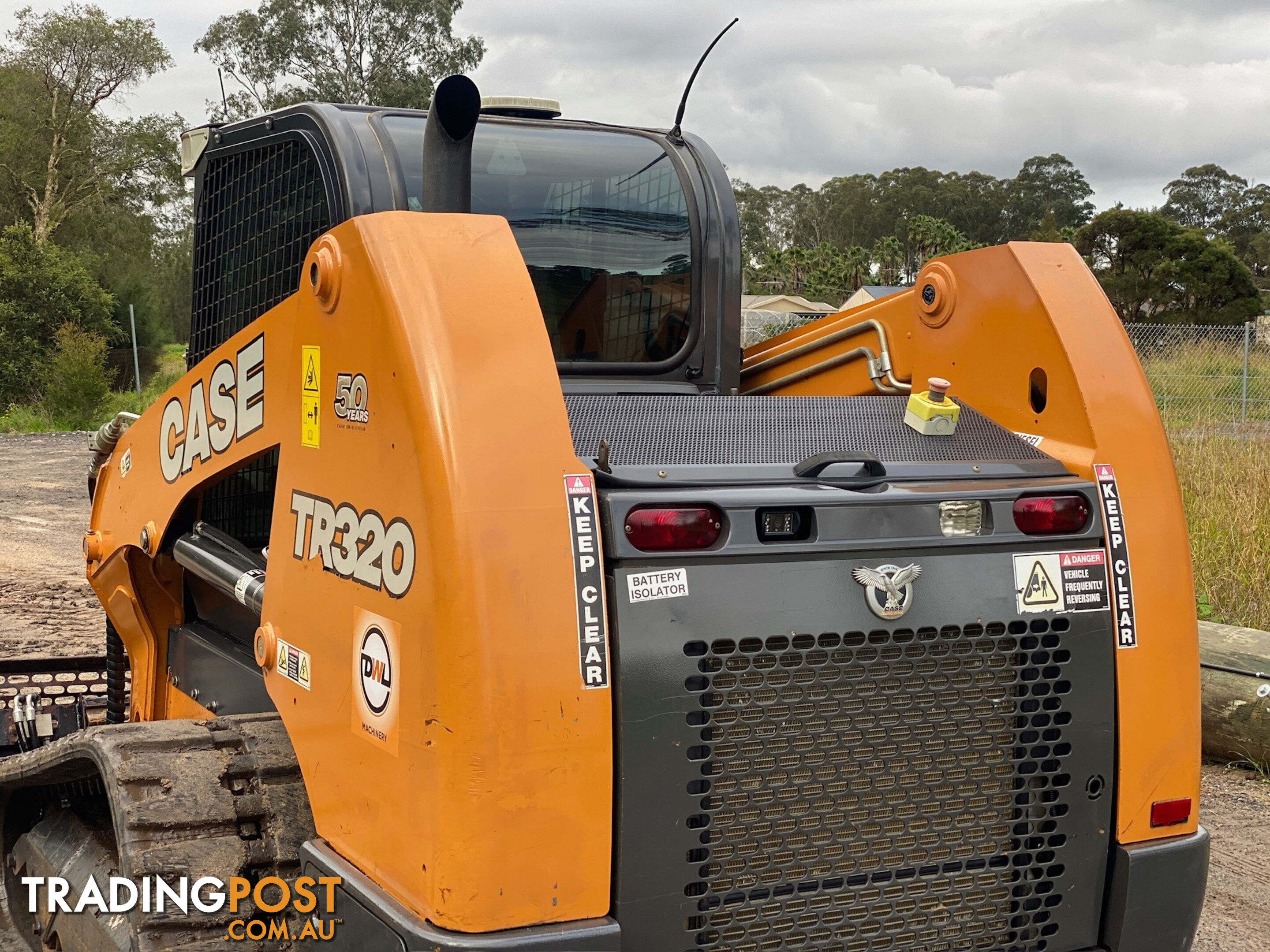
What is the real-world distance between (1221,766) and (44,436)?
2090 centimetres

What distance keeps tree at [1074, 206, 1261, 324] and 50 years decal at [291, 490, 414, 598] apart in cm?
3746

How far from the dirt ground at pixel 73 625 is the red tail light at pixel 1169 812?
168 cm

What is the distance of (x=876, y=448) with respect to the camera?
260 centimetres

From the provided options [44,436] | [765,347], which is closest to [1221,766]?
[765,347]

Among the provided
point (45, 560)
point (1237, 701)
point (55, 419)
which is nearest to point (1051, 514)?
point (1237, 701)

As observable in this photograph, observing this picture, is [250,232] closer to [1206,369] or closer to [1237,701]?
[1237,701]

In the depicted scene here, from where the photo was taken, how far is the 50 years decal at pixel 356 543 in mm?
2033

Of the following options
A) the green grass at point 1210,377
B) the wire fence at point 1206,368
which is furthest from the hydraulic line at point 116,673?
the green grass at point 1210,377

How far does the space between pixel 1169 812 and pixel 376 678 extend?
161 cm

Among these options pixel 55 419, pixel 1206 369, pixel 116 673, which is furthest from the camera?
pixel 55 419

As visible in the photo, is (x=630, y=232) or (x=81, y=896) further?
(x=630, y=232)

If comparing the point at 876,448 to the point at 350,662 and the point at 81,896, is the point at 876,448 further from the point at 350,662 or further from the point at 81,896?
the point at 81,896

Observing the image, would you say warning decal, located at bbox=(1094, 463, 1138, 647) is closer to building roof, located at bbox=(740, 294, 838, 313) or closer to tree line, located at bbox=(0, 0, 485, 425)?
tree line, located at bbox=(0, 0, 485, 425)

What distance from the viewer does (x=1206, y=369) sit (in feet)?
53.6
